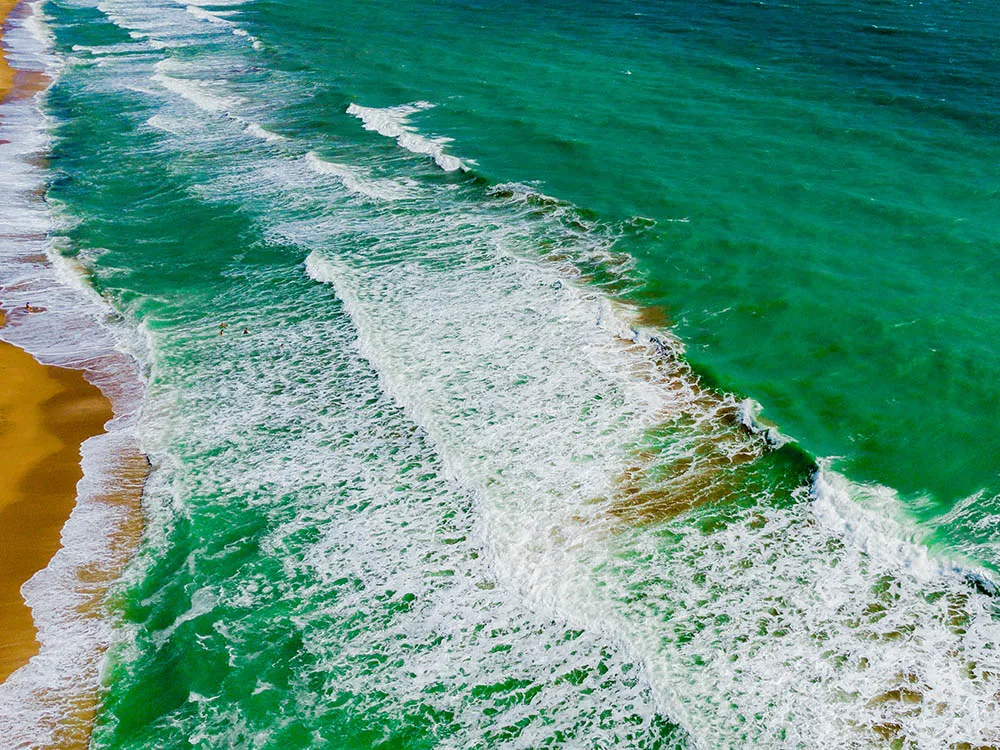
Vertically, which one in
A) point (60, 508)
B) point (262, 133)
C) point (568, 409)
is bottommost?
point (60, 508)

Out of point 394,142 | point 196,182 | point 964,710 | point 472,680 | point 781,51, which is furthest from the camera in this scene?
point 781,51

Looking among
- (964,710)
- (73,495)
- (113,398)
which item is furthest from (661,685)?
(113,398)

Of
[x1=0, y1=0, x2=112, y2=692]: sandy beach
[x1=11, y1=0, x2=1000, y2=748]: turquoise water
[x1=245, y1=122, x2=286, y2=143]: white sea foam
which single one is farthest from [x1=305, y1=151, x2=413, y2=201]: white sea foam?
[x1=0, y1=0, x2=112, y2=692]: sandy beach

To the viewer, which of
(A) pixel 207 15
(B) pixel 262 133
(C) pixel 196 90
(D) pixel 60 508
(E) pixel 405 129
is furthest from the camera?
(A) pixel 207 15

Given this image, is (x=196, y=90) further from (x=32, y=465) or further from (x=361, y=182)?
Answer: (x=32, y=465)

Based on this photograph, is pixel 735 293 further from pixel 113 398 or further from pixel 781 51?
pixel 781 51

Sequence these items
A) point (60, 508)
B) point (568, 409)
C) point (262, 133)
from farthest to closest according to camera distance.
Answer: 1. point (262, 133)
2. point (568, 409)
3. point (60, 508)

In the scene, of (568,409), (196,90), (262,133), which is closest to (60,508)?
(568,409)
